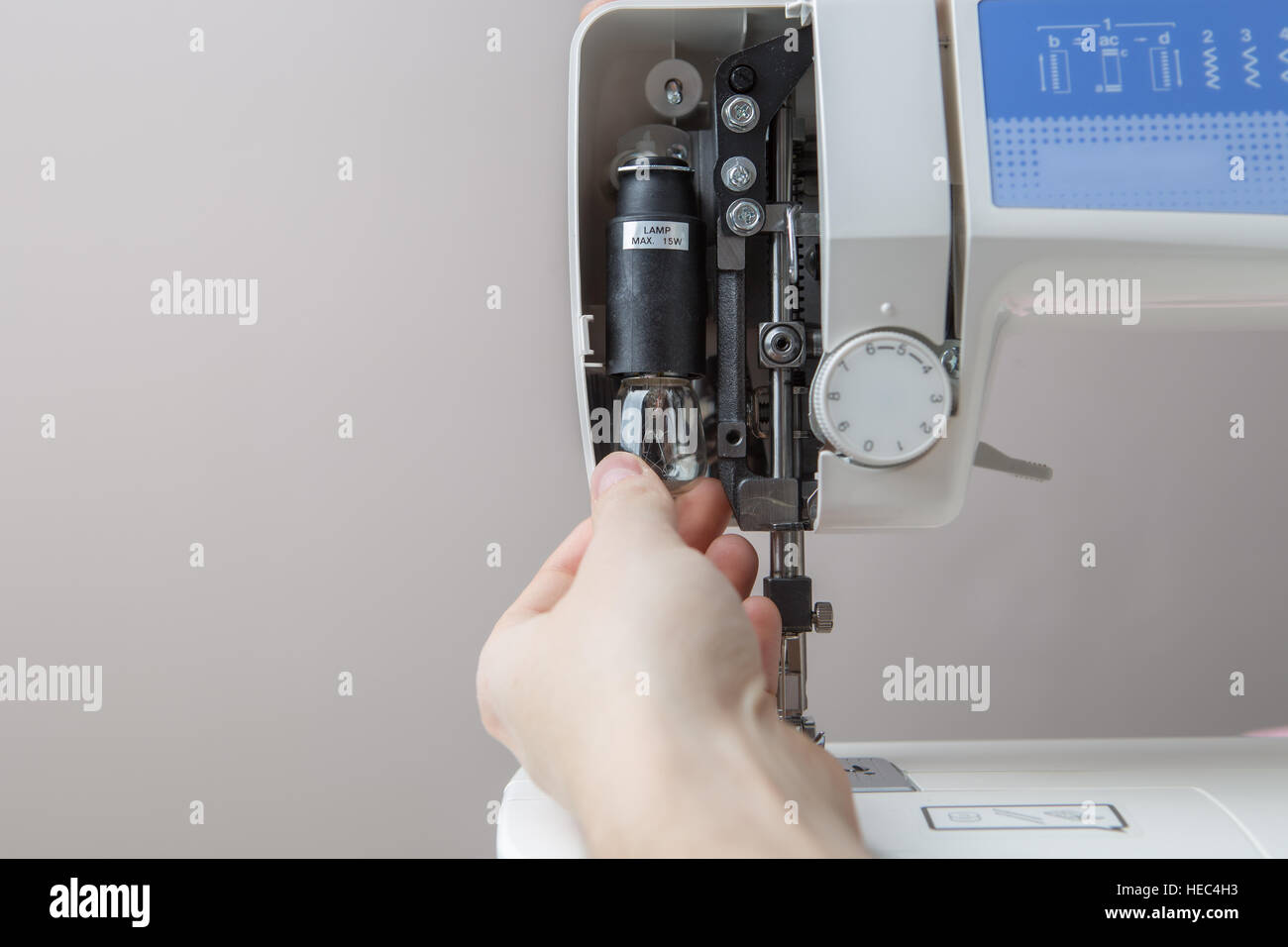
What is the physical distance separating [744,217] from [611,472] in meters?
0.26

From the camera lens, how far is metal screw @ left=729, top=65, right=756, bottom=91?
95 cm

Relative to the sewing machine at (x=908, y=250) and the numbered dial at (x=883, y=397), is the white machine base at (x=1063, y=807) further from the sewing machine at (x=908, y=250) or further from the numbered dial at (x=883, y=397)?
the numbered dial at (x=883, y=397)

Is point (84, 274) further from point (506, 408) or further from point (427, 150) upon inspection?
point (506, 408)

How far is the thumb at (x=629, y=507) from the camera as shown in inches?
29.4

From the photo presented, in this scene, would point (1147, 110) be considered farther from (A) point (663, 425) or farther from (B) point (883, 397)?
(A) point (663, 425)

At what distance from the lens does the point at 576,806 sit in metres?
0.65

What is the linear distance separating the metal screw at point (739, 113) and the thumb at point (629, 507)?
1.04 ft

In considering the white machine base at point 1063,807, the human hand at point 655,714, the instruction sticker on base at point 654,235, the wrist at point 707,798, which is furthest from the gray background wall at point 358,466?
the wrist at point 707,798

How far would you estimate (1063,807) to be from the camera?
865 mm

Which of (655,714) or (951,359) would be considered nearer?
(655,714)

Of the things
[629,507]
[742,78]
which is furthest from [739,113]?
[629,507]

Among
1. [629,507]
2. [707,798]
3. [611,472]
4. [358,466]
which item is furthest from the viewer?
[358,466]

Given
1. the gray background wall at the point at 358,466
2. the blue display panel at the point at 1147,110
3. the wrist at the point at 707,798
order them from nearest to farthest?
the wrist at the point at 707,798 < the blue display panel at the point at 1147,110 < the gray background wall at the point at 358,466

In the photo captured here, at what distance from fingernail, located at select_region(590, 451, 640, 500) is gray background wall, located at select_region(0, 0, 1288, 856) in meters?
1.01
